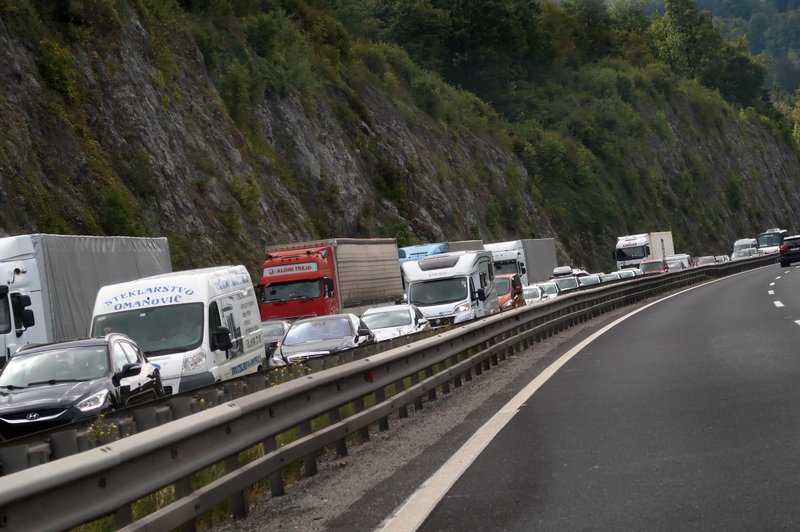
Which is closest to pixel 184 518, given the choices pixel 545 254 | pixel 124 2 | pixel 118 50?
pixel 118 50

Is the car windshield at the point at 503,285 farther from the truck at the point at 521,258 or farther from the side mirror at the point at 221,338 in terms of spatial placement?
the side mirror at the point at 221,338

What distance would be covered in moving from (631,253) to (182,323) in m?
51.8

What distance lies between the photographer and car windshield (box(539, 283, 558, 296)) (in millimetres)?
41509

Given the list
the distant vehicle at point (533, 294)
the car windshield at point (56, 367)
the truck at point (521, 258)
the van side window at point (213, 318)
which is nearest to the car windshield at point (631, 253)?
the truck at point (521, 258)

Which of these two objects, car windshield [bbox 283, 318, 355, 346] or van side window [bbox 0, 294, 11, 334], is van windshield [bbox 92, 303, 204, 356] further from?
car windshield [bbox 283, 318, 355, 346]

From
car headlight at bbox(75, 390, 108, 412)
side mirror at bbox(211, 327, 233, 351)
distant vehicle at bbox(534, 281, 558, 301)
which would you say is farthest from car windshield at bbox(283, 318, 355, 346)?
distant vehicle at bbox(534, 281, 558, 301)

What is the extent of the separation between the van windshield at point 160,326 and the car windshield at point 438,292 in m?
12.6

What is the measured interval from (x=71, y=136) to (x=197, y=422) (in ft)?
96.2

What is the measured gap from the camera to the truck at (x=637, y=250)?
66562 millimetres

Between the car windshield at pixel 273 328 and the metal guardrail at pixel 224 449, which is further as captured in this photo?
the car windshield at pixel 273 328

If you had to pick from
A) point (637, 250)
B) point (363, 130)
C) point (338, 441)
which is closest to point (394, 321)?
point (338, 441)

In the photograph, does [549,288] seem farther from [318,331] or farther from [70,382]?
[70,382]

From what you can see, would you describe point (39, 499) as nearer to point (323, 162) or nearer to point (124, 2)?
→ point (124, 2)

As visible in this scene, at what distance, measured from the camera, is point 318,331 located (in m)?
23.4
